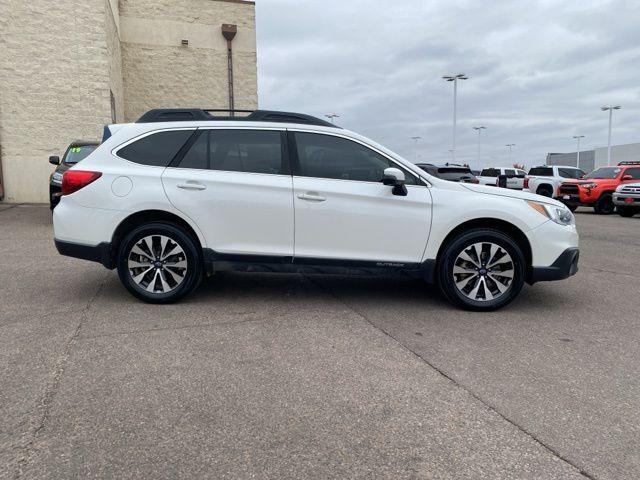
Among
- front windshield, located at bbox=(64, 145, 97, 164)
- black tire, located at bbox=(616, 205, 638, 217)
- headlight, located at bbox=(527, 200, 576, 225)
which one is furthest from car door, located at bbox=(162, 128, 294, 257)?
black tire, located at bbox=(616, 205, 638, 217)

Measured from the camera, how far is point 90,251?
4.93 m

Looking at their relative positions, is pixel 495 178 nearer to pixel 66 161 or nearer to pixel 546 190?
pixel 546 190

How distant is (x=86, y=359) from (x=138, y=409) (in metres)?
0.95

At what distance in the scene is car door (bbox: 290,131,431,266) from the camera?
489 centimetres

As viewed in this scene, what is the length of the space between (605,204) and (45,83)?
819 inches

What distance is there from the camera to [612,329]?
457 centimetres

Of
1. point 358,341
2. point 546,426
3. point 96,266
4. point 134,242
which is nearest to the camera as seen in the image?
point 546,426

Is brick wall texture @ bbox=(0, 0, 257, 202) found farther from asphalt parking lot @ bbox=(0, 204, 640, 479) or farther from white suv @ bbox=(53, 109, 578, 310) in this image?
white suv @ bbox=(53, 109, 578, 310)

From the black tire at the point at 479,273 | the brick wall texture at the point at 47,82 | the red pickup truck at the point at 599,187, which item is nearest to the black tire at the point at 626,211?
the red pickup truck at the point at 599,187

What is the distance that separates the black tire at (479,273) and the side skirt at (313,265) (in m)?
0.17

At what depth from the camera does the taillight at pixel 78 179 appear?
16.1 feet

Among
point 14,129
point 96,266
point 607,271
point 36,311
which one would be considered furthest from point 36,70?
point 607,271

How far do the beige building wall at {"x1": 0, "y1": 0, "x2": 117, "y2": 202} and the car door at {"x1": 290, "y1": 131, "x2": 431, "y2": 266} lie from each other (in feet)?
48.5

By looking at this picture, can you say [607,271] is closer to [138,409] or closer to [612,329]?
[612,329]
